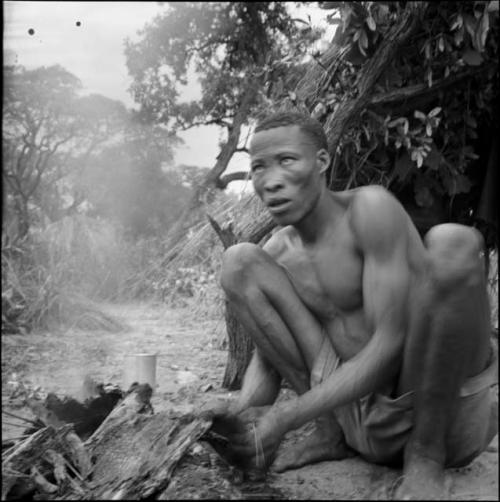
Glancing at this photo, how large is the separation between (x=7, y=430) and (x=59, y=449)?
0.67m

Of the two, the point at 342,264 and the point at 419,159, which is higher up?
the point at 419,159

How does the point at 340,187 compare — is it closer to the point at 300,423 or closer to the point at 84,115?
the point at 84,115

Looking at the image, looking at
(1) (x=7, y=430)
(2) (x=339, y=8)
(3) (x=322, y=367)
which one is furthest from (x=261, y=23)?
(1) (x=7, y=430)

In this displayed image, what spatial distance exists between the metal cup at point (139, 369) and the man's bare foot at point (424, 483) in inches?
76.3

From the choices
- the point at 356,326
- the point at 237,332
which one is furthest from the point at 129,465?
the point at 237,332

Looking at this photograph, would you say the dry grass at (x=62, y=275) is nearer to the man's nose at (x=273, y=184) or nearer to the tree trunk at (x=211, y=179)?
the tree trunk at (x=211, y=179)

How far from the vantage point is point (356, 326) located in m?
1.94

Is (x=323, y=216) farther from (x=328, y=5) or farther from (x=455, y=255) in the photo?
(x=328, y=5)

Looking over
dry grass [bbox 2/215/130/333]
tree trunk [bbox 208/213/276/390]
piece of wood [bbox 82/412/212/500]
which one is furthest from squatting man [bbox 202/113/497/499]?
tree trunk [bbox 208/213/276/390]

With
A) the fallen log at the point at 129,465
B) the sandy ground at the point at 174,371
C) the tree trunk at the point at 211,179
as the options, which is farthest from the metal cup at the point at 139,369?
the fallen log at the point at 129,465

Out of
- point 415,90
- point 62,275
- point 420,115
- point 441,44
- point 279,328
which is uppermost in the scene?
point 441,44

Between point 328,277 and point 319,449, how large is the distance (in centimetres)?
53

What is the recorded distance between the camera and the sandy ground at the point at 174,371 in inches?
66.2

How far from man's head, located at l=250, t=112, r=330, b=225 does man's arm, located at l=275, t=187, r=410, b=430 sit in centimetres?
18
